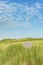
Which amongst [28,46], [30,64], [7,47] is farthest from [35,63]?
[7,47]

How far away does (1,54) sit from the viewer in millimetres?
6230

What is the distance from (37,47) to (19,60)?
2.23 ft

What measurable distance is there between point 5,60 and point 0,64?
0.59ft

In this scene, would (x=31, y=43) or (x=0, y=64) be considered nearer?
(x=0, y=64)

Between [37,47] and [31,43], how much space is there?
249 millimetres

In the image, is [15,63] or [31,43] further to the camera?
[31,43]

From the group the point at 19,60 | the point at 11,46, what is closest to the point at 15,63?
the point at 19,60

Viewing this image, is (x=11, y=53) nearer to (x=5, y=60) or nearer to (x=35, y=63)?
(x=5, y=60)

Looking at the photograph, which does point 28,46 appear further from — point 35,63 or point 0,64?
point 0,64

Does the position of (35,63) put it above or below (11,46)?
below

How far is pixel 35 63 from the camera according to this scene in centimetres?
612

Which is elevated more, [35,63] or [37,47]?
[37,47]

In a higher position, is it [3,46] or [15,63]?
[3,46]

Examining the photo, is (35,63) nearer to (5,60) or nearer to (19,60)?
(19,60)
